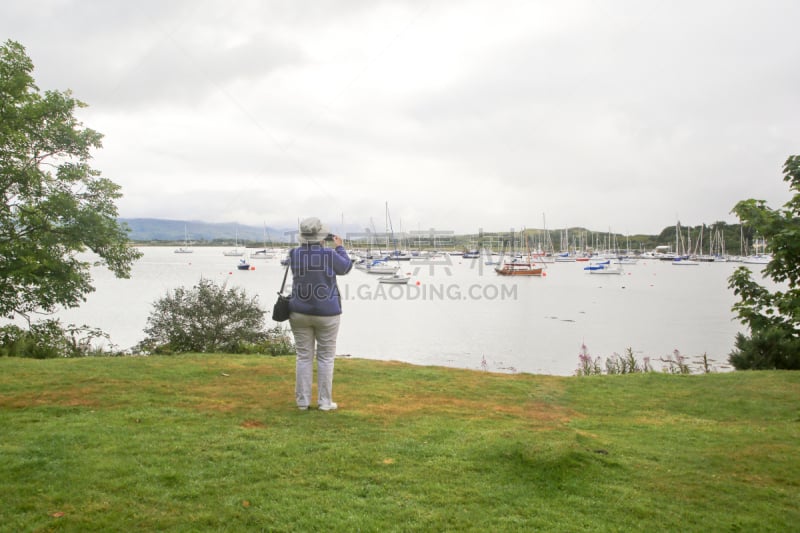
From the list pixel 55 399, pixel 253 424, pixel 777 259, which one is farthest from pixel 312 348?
pixel 777 259

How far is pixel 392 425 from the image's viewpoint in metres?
6.27

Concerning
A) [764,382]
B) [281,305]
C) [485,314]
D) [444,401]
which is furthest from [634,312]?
[281,305]

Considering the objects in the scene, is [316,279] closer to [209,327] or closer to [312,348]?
[312,348]

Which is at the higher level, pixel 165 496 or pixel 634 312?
pixel 165 496

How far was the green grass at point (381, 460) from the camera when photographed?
3857 mm

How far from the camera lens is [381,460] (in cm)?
498

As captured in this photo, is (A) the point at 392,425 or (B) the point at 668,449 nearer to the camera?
(B) the point at 668,449

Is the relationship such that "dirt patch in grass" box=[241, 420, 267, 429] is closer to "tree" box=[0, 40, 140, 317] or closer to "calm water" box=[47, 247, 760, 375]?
"tree" box=[0, 40, 140, 317]

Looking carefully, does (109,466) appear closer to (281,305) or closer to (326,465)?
(326,465)

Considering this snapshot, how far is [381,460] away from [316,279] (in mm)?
2558

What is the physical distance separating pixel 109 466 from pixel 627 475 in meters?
4.71

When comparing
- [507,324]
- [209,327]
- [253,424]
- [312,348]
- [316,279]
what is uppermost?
[316,279]

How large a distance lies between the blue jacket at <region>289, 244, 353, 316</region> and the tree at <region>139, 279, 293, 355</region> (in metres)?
8.23

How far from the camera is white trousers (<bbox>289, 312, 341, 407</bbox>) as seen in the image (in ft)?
21.8
